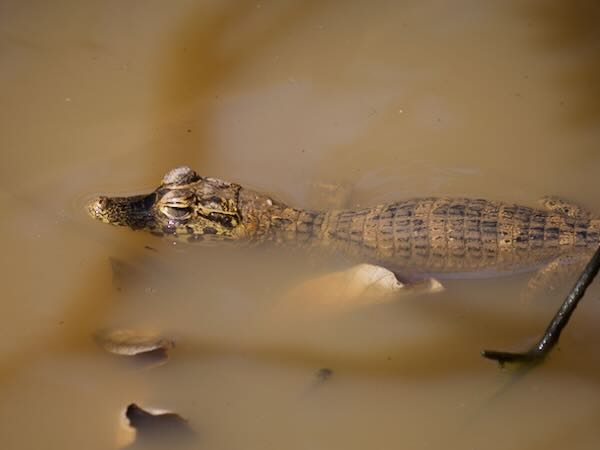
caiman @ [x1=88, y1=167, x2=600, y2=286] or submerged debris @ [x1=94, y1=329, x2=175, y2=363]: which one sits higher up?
caiman @ [x1=88, y1=167, x2=600, y2=286]

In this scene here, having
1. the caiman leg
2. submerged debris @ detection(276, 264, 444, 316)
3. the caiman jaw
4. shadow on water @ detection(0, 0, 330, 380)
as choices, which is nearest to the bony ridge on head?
the caiman jaw

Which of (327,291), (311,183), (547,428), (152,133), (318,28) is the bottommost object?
(547,428)

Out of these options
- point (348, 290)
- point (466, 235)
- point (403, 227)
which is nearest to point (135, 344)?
point (348, 290)

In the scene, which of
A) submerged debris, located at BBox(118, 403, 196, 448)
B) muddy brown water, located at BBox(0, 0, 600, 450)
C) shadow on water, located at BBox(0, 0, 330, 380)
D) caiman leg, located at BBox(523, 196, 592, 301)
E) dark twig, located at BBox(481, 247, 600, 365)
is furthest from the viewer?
shadow on water, located at BBox(0, 0, 330, 380)

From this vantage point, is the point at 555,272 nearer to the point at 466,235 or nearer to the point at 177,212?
the point at 466,235

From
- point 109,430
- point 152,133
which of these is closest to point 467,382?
point 109,430

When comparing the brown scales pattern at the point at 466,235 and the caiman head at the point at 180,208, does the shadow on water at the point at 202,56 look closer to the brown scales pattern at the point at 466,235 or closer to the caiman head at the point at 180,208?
the caiman head at the point at 180,208

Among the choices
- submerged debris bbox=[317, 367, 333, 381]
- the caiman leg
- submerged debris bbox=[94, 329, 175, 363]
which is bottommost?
submerged debris bbox=[317, 367, 333, 381]

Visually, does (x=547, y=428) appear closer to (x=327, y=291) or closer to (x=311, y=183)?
(x=327, y=291)

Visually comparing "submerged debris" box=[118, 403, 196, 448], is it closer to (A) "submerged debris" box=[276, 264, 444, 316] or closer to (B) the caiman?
(A) "submerged debris" box=[276, 264, 444, 316]
